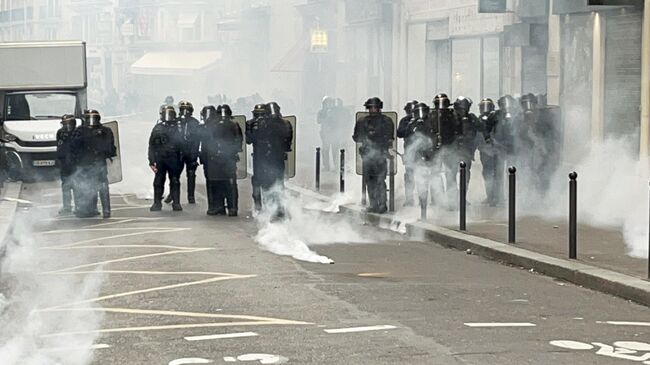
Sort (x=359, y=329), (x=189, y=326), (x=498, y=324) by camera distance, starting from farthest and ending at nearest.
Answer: (x=498, y=324) → (x=189, y=326) → (x=359, y=329)

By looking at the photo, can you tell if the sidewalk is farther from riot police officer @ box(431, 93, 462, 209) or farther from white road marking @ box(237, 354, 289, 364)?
white road marking @ box(237, 354, 289, 364)

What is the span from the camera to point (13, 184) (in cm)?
2569

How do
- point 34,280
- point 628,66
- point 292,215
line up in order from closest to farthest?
point 34,280, point 292,215, point 628,66

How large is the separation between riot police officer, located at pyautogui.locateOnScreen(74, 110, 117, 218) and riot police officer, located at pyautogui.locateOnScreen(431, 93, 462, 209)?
14.5 feet

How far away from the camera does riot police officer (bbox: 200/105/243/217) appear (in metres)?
18.5

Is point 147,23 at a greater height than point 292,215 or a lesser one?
greater

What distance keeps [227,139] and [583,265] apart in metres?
7.93

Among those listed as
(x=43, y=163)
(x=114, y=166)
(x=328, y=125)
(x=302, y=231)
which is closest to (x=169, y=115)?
(x=114, y=166)

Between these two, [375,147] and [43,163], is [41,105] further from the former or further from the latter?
[375,147]

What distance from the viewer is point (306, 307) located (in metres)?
9.61

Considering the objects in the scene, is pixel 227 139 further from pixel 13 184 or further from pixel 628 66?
pixel 13 184

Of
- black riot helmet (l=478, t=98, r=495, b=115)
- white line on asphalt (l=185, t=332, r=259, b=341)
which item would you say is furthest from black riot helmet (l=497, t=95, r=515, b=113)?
white line on asphalt (l=185, t=332, r=259, b=341)

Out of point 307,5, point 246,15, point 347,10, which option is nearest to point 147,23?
point 246,15

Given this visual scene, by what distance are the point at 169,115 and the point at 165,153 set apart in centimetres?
55
